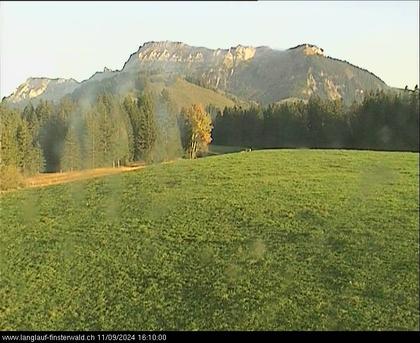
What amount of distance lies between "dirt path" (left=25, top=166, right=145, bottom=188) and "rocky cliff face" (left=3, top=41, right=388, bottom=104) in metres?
1.58

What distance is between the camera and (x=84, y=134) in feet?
31.9

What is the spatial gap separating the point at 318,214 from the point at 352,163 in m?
4.57

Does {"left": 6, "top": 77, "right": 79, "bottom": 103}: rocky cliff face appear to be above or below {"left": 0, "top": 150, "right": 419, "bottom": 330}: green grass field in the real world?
above

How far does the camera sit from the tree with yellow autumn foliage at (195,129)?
Result: 13.3m

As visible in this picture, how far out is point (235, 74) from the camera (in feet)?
72.2

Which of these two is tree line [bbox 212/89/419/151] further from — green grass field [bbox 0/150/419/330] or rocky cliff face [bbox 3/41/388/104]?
green grass field [bbox 0/150/419/330]

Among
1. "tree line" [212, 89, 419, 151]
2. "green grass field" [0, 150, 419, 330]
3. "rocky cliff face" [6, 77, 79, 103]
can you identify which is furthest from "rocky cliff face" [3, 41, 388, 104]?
"green grass field" [0, 150, 419, 330]

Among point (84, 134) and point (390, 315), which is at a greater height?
point (84, 134)

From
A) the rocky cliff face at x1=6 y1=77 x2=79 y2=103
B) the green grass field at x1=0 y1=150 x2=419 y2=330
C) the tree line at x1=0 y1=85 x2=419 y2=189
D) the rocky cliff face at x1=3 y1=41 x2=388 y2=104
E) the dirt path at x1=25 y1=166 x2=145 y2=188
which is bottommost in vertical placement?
the green grass field at x1=0 y1=150 x2=419 y2=330

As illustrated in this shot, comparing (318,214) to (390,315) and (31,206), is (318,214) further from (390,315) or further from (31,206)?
(31,206)

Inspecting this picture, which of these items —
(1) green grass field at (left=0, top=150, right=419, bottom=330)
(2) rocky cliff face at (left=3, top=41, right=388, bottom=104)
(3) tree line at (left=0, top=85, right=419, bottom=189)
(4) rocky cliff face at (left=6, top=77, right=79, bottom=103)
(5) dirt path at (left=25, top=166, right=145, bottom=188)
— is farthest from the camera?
(5) dirt path at (left=25, top=166, right=145, bottom=188)

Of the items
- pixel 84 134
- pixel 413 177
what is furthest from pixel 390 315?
pixel 84 134

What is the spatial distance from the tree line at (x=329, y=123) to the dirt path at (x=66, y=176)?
7.83 meters

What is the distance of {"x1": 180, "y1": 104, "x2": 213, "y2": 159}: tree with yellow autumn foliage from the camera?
43.6 feet
